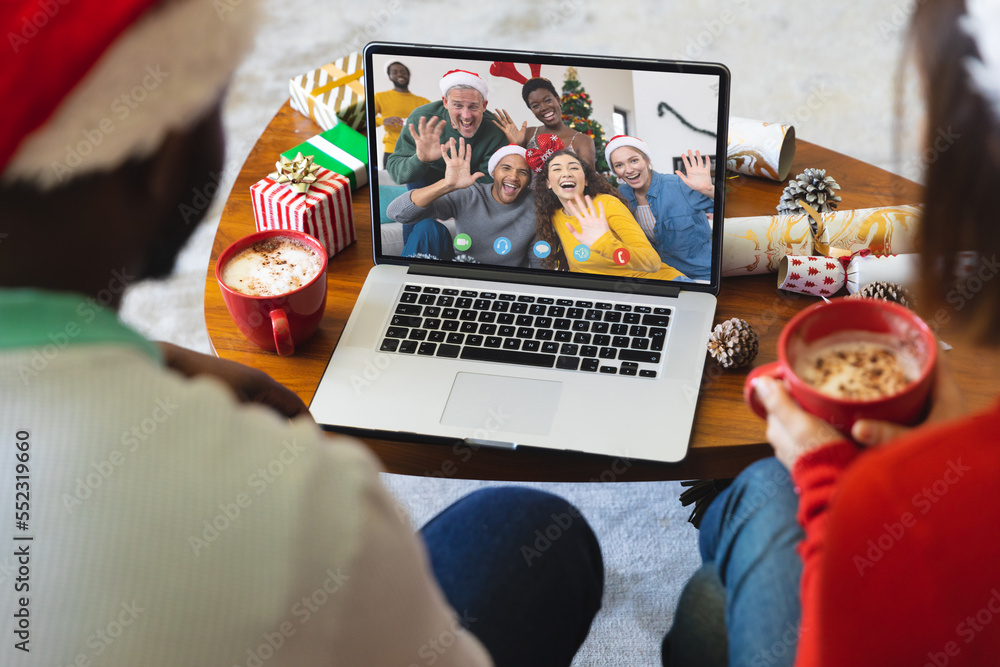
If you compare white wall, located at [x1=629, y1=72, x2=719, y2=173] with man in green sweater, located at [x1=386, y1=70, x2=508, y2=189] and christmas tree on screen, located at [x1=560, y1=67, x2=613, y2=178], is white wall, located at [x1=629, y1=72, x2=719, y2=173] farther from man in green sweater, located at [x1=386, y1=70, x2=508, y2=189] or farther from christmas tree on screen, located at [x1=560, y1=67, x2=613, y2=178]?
man in green sweater, located at [x1=386, y1=70, x2=508, y2=189]

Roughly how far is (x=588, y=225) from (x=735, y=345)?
0.81ft

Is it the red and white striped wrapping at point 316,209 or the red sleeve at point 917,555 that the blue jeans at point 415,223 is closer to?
the red and white striped wrapping at point 316,209

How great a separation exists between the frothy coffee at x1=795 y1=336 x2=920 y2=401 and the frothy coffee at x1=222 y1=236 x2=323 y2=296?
0.59 m

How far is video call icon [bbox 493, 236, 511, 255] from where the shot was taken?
1196 mm

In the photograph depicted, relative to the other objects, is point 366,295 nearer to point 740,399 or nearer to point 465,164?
point 465,164

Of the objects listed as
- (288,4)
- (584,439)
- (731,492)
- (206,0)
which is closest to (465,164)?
(584,439)

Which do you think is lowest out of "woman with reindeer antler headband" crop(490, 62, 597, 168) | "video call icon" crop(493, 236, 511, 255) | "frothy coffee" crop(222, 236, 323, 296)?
"video call icon" crop(493, 236, 511, 255)

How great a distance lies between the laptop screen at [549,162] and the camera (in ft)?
3.64

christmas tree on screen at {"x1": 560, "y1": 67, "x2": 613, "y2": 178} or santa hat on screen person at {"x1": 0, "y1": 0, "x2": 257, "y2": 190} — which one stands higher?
santa hat on screen person at {"x1": 0, "y1": 0, "x2": 257, "y2": 190}

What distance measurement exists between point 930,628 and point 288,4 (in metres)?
3.05

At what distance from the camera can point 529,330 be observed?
1.15 metres

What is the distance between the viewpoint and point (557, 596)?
978 mm

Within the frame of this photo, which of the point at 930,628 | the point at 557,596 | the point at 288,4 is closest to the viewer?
the point at 930,628

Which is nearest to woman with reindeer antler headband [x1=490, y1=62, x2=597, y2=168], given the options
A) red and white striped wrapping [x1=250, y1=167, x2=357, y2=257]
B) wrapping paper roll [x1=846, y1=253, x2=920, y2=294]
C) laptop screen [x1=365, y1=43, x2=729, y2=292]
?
laptop screen [x1=365, y1=43, x2=729, y2=292]
